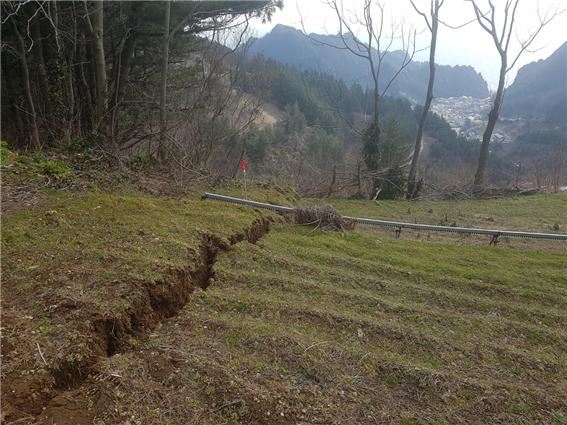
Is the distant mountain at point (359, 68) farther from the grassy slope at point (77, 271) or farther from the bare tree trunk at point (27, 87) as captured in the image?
the grassy slope at point (77, 271)

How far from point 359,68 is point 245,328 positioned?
90.5 metres

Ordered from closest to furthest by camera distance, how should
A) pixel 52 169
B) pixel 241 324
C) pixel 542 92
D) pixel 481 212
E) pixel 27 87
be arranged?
pixel 241 324 → pixel 52 169 → pixel 27 87 → pixel 481 212 → pixel 542 92

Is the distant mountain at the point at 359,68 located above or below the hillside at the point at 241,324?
above

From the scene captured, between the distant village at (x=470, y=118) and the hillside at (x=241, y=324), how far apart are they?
200ft

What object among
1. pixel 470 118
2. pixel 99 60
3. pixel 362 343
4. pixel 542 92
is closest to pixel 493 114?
pixel 99 60

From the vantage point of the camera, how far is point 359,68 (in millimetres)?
85562

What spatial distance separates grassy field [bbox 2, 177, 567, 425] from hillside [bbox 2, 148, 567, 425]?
0.04ft

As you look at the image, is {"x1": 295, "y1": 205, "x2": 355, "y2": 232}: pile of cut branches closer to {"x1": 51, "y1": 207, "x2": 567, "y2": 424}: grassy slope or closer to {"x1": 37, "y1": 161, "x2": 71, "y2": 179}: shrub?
{"x1": 51, "y1": 207, "x2": 567, "y2": 424}: grassy slope

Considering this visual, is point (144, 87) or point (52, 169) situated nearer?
point (52, 169)

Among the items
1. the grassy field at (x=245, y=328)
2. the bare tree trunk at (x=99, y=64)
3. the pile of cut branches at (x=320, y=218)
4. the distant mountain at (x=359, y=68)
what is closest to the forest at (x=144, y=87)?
the bare tree trunk at (x=99, y=64)

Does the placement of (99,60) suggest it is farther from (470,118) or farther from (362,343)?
(470,118)

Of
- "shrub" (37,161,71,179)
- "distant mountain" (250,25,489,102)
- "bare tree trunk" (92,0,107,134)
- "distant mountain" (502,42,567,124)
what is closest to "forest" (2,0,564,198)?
"bare tree trunk" (92,0,107,134)

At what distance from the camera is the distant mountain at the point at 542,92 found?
7520 cm

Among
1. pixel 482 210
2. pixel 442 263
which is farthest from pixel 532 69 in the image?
pixel 442 263
